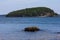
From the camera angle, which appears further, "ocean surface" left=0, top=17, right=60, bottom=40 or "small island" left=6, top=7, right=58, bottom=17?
"small island" left=6, top=7, right=58, bottom=17

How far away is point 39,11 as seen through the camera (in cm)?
16162

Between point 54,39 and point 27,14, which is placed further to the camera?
point 27,14

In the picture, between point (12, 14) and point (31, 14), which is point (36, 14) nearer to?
point (31, 14)

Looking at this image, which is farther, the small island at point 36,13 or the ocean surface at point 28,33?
the small island at point 36,13

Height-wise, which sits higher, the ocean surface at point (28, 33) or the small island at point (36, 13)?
the ocean surface at point (28, 33)

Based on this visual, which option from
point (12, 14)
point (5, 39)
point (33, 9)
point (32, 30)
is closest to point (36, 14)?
point (33, 9)

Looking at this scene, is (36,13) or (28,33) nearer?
(28,33)

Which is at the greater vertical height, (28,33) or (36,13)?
(28,33)

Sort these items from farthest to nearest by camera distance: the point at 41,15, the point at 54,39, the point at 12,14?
the point at 12,14 → the point at 41,15 → the point at 54,39

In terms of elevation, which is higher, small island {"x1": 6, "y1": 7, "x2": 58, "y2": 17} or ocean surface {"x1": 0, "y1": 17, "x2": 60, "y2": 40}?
ocean surface {"x1": 0, "y1": 17, "x2": 60, "y2": 40}

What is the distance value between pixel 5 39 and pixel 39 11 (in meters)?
130

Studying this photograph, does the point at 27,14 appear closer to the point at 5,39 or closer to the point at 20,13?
the point at 20,13

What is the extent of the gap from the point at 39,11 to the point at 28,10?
1055 centimetres

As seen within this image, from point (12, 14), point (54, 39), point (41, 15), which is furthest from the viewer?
point (12, 14)
